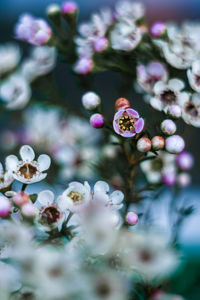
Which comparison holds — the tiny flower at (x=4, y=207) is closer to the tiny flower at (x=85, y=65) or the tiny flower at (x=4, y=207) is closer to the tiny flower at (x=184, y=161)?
the tiny flower at (x=85, y=65)

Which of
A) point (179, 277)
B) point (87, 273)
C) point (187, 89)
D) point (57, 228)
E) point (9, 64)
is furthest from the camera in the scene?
point (9, 64)

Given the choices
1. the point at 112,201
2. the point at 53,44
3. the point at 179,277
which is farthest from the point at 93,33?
the point at 179,277

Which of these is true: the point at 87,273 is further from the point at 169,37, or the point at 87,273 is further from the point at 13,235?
the point at 169,37

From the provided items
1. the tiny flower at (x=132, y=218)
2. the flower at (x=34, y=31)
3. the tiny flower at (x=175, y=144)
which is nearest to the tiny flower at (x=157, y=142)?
the tiny flower at (x=175, y=144)

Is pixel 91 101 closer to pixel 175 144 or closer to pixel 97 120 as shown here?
pixel 97 120

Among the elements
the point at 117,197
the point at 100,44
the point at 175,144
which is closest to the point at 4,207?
the point at 117,197
